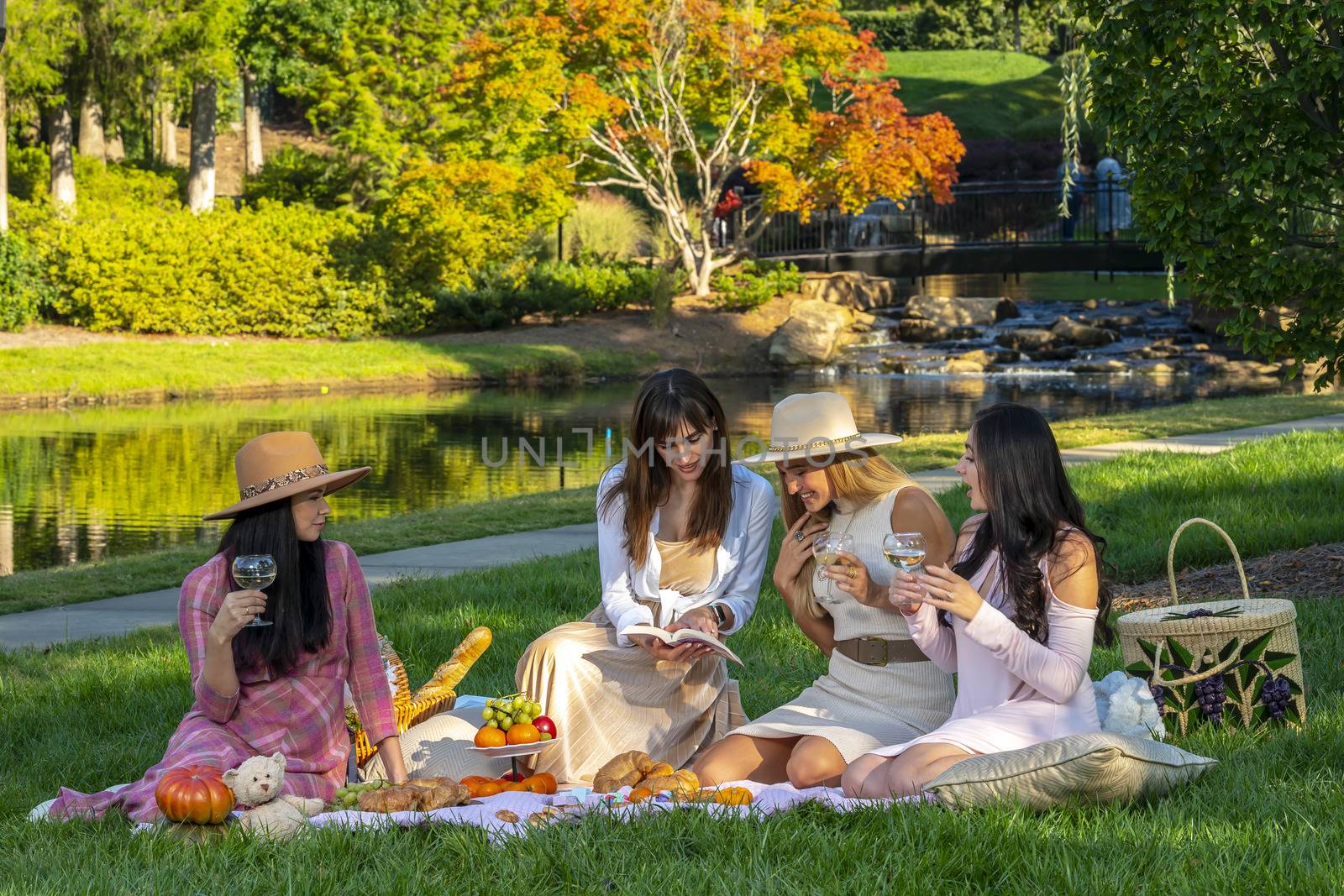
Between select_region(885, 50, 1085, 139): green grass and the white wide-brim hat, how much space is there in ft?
137

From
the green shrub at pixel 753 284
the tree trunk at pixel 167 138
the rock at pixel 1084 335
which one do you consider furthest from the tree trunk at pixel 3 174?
the rock at pixel 1084 335

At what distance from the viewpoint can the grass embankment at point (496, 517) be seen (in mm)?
8836

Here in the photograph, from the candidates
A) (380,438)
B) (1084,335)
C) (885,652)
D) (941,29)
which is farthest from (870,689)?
(941,29)

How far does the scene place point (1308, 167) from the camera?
7.02m

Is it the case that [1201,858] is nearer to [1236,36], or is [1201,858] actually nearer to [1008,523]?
[1008,523]

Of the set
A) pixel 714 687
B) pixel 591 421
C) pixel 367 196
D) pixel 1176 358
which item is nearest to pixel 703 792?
pixel 714 687

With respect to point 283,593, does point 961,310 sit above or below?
above

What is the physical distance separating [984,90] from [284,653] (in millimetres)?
48427

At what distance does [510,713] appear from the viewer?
478cm

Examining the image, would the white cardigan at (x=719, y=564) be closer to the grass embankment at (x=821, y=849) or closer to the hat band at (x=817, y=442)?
the hat band at (x=817, y=442)

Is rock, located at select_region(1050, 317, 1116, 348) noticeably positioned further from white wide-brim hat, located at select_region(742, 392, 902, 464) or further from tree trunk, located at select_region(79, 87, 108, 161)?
white wide-brim hat, located at select_region(742, 392, 902, 464)

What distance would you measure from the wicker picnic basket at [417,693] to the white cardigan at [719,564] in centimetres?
51

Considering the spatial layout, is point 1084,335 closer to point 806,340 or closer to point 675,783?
point 806,340

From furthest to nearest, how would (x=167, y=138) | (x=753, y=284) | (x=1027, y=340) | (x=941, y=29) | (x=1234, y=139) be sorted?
(x=941, y=29) < (x=167, y=138) < (x=753, y=284) < (x=1027, y=340) < (x=1234, y=139)
